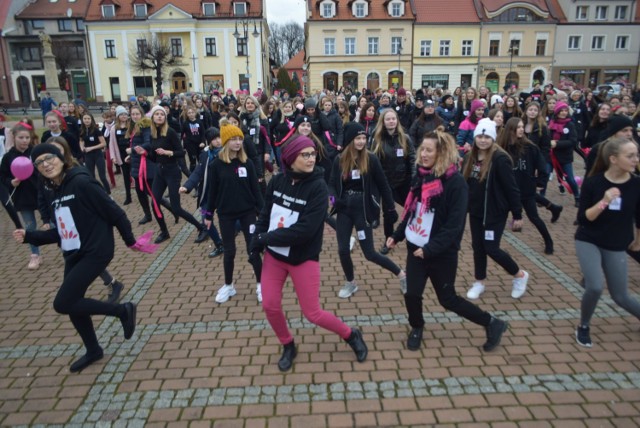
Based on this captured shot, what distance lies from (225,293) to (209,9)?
167 feet

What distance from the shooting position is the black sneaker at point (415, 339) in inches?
169

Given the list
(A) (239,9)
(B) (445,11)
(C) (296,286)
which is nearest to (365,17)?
(B) (445,11)

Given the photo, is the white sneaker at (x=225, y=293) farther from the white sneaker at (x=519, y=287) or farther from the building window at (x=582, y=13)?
the building window at (x=582, y=13)

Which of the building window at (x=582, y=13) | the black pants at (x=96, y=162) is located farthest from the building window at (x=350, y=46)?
the black pants at (x=96, y=162)

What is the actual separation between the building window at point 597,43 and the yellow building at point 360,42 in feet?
61.9

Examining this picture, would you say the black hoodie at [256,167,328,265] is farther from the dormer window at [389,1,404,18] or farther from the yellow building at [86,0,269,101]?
the dormer window at [389,1,404,18]

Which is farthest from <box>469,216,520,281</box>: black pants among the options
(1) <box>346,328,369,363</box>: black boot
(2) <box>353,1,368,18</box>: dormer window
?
(2) <box>353,1,368,18</box>: dormer window

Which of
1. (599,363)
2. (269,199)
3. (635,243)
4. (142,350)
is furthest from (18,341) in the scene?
(635,243)

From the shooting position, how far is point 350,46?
50344 mm

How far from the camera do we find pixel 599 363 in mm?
3996

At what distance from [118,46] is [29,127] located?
5038cm

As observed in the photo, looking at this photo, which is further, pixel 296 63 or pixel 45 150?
pixel 296 63

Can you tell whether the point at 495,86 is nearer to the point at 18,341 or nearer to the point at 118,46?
the point at 118,46

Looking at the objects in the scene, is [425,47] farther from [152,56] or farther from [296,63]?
[296,63]
